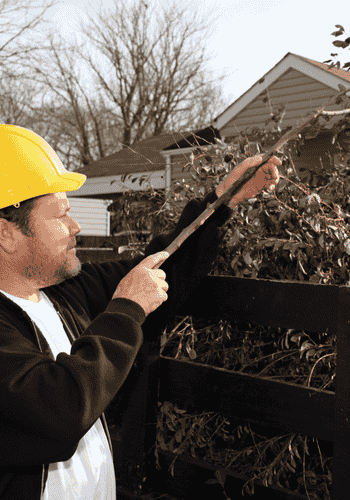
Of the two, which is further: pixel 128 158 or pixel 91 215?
pixel 91 215

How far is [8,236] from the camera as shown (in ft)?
5.15

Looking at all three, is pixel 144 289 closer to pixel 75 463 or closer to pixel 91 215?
pixel 75 463

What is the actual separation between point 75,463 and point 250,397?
0.72 m

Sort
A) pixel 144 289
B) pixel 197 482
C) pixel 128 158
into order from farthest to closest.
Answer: pixel 128 158 < pixel 197 482 < pixel 144 289

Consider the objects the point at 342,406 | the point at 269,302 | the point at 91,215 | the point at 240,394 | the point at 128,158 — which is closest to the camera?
the point at 342,406

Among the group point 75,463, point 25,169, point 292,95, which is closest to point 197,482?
point 75,463

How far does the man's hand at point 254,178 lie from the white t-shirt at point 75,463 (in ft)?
2.85

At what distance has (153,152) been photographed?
17.1 metres

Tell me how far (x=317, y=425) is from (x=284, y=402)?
0.46 ft

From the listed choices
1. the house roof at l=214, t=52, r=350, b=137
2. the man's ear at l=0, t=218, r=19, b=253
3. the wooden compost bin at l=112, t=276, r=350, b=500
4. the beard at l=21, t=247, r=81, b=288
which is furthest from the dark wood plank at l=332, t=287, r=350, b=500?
the house roof at l=214, t=52, r=350, b=137

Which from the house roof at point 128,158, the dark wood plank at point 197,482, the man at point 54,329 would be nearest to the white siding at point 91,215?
the house roof at point 128,158

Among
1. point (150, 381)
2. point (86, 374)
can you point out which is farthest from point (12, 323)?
point (150, 381)

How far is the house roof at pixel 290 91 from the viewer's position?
933 centimetres

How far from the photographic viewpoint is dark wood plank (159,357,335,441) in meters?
1.71
